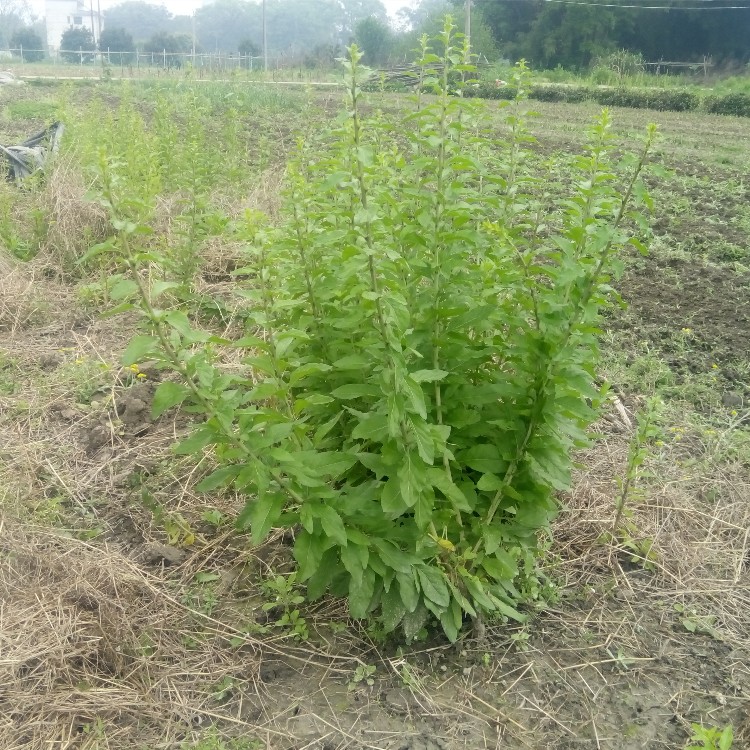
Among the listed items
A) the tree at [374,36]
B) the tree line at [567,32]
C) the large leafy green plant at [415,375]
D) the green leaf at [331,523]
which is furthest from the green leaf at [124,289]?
the tree at [374,36]

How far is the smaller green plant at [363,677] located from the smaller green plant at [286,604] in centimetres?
23

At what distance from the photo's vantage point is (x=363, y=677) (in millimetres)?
2510

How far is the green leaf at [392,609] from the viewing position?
2494 millimetres

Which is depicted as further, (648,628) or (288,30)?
(288,30)

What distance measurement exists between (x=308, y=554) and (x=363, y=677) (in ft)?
1.73

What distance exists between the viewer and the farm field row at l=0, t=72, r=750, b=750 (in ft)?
7.70

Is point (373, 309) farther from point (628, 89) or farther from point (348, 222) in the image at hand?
point (628, 89)

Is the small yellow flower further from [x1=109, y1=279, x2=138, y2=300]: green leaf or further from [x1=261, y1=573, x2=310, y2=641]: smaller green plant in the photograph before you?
[x1=109, y1=279, x2=138, y2=300]: green leaf

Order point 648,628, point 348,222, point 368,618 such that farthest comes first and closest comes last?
point 648,628 < point 368,618 < point 348,222

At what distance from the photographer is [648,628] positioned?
9.24 ft

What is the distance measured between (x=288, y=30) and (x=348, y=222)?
6831cm

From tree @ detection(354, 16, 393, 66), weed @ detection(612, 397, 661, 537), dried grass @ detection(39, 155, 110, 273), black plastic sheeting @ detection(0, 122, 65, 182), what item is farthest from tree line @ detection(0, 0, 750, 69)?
weed @ detection(612, 397, 661, 537)

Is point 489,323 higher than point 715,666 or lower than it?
higher

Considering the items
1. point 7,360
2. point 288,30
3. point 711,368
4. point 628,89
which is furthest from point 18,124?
point 288,30
